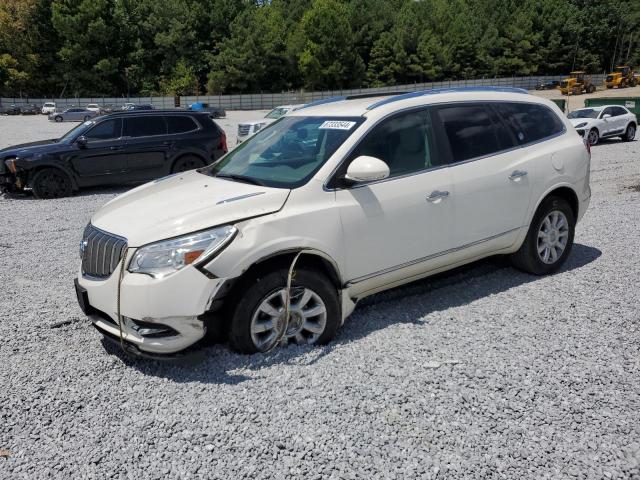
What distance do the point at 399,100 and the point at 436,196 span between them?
0.83 meters

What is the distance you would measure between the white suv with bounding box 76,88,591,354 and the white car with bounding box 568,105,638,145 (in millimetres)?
15689

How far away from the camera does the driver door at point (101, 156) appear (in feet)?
36.1

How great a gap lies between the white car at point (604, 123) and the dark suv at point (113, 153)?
13.5 meters

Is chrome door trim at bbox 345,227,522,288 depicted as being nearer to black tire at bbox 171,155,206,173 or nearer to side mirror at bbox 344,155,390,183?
side mirror at bbox 344,155,390,183

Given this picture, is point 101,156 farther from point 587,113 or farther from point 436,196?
point 587,113

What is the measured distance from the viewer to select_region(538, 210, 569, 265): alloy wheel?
534 cm

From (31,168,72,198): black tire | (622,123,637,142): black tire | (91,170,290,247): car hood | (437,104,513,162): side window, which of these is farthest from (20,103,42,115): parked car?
(437,104,513,162): side window

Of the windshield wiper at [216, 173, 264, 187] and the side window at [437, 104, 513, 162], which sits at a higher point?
the side window at [437, 104, 513, 162]

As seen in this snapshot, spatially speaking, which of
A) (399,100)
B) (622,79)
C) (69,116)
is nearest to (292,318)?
(399,100)

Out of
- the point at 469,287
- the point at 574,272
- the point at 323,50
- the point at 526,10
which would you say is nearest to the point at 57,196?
the point at 469,287

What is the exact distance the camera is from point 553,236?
17.8 ft

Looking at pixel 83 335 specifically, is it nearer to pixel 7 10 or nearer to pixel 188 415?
pixel 188 415

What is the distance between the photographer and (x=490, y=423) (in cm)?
305

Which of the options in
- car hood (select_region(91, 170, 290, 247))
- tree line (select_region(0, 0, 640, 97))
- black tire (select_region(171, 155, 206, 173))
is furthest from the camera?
A: tree line (select_region(0, 0, 640, 97))
